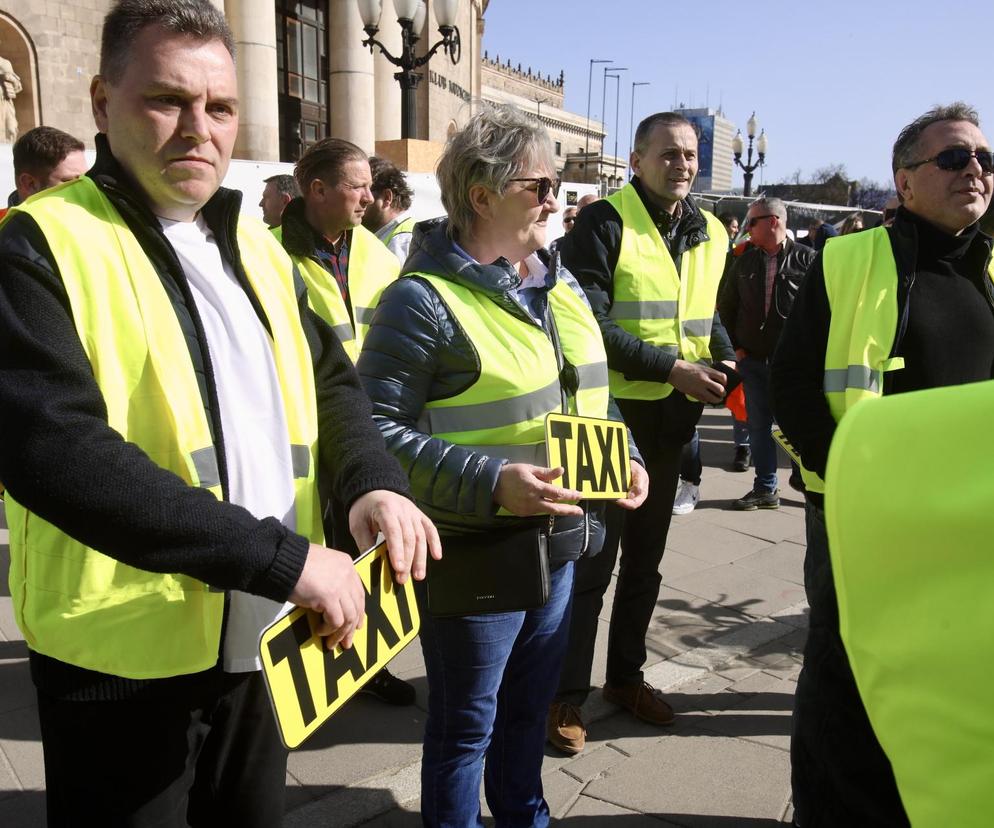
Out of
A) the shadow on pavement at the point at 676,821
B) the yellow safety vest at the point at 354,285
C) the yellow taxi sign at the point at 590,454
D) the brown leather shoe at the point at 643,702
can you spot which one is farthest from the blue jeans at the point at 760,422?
the yellow taxi sign at the point at 590,454

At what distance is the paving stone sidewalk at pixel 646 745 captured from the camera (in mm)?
2732

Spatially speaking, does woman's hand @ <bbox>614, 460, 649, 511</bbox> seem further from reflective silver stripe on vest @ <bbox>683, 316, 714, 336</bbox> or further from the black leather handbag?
reflective silver stripe on vest @ <bbox>683, 316, 714, 336</bbox>

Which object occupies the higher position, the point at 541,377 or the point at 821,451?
the point at 541,377

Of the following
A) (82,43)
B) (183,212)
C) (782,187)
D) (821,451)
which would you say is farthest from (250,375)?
(782,187)

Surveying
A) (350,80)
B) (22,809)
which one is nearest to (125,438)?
(22,809)

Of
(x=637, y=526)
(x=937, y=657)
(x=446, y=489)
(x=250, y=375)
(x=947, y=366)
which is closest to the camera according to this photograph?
(x=937, y=657)

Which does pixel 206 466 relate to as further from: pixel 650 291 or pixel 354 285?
pixel 354 285

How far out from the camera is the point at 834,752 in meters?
1.39

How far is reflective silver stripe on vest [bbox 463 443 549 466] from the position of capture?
2166 mm

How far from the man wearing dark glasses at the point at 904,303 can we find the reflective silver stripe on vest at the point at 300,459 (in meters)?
1.50

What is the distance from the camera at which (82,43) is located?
14.0 meters

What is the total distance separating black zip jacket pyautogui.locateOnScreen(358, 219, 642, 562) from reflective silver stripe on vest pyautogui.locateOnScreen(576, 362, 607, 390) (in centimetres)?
26

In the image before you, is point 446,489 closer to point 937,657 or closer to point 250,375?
point 250,375

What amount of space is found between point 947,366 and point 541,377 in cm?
127
